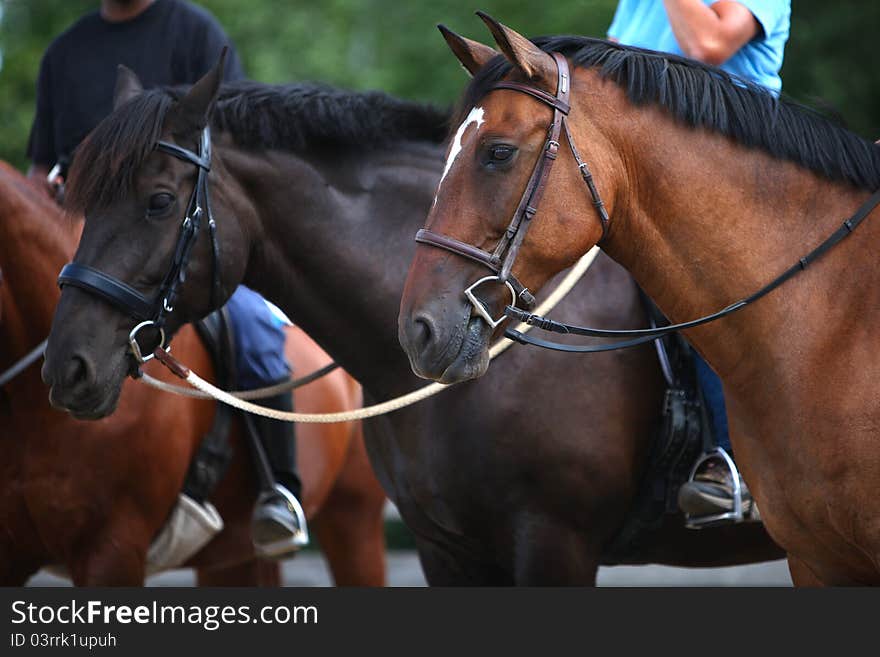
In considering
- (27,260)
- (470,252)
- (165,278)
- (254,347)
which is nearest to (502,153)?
(470,252)

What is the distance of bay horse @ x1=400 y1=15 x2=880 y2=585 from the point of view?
9.80 feet

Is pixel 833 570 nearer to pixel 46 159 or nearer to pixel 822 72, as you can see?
pixel 46 159

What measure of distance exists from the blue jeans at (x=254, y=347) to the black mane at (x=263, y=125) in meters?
1.15

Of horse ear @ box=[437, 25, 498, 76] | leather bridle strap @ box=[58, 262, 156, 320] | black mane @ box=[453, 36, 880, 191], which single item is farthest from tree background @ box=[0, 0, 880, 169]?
leather bridle strap @ box=[58, 262, 156, 320]

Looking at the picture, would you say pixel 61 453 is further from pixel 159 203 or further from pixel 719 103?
pixel 719 103

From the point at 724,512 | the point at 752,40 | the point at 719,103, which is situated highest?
the point at 752,40

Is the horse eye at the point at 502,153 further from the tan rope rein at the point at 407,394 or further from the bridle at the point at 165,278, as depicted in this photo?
the bridle at the point at 165,278

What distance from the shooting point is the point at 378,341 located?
418cm

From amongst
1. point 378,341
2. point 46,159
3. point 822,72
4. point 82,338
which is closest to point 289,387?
point 378,341

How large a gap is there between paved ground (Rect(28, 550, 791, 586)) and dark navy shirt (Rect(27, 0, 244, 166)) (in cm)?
567

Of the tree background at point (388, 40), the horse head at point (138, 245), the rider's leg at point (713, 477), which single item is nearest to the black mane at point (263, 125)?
the horse head at point (138, 245)

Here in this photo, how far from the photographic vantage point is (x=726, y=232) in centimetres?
312

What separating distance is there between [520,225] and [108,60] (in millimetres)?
3138

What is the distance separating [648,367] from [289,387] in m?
1.35
